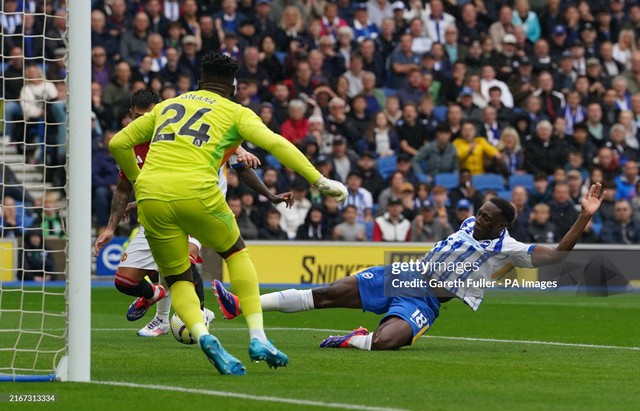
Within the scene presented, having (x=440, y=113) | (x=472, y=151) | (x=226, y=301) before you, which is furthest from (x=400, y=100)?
(x=226, y=301)

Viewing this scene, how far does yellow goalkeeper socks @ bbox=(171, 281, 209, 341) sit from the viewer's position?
8797 millimetres

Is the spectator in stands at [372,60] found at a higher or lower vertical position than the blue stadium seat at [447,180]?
higher

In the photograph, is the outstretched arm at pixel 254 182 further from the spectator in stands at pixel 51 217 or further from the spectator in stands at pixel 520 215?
the spectator in stands at pixel 520 215

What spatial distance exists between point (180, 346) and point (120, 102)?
486 inches

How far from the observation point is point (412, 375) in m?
8.95

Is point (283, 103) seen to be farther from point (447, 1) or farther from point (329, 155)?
point (447, 1)

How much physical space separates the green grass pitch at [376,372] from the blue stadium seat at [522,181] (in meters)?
9.45

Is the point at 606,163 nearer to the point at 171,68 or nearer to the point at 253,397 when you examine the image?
the point at 171,68

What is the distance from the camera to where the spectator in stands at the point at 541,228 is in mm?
23328

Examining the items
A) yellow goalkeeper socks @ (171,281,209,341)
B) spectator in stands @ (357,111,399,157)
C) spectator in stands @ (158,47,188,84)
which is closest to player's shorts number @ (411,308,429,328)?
yellow goalkeeper socks @ (171,281,209,341)

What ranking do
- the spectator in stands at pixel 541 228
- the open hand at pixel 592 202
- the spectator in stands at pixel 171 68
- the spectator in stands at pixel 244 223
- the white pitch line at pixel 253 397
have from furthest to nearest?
1. the spectator in stands at pixel 171 68
2. the spectator in stands at pixel 541 228
3. the spectator in stands at pixel 244 223
4. the open hand at pixel 592 202
5. the white pitch line at pixel 253 397

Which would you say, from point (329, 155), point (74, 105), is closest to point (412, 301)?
point (74, 105)

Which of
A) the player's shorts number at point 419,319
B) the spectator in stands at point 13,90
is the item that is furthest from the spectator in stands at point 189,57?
the player's shorts number at point 419,319

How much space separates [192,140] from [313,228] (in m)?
14.3
